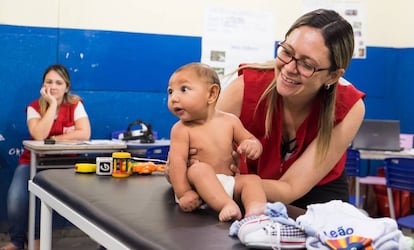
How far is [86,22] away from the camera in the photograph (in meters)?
4.75

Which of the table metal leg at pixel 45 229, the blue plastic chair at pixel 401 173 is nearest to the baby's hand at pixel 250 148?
the table metal leg at pixel 45 229

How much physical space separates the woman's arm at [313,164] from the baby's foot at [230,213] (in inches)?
15.2

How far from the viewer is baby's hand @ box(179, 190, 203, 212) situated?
1.52 meters

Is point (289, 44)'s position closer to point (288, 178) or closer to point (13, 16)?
point (288, 178)

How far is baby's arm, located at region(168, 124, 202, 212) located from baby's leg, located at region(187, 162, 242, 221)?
23 millimetres

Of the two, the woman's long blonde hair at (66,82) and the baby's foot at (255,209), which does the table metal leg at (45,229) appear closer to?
the baby's foot at (255,209)

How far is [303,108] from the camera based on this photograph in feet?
6.59

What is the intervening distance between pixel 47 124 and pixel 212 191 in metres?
2.86

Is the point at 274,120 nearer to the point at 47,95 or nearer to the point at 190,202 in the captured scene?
the point at 190,202

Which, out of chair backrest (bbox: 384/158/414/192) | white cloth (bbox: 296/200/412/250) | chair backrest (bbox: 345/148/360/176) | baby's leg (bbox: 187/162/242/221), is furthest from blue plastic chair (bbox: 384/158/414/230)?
white cloth (bbox: 296/200/412/250)

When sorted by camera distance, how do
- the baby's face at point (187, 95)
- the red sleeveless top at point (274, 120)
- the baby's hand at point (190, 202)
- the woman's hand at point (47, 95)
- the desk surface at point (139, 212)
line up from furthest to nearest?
the woman's hand at point (47, 95) → the red sleeveless top at point (274, 120) → the baby's face at point (187, 95) → the baby's hand at point (190, 202) → the desk surface at point (139, 212)

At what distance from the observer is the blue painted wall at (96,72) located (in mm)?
4516

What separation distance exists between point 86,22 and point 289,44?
10.8ft

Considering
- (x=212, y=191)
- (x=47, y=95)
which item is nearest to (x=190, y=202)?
(x=212, y=191)
